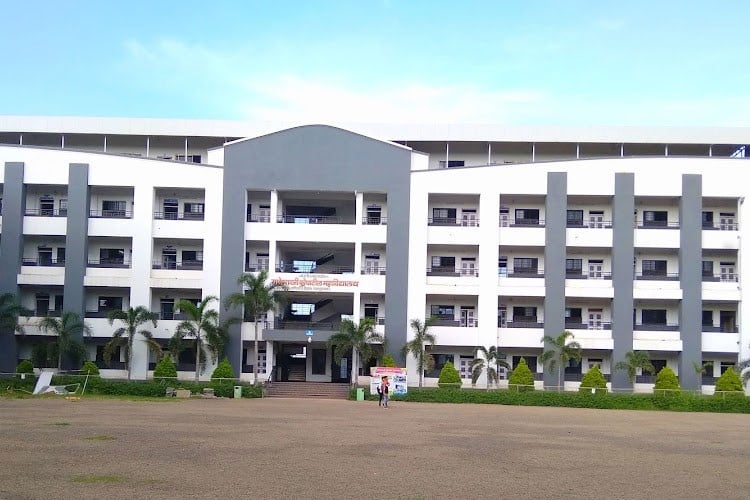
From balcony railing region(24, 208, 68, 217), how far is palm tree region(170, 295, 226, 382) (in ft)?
35.7

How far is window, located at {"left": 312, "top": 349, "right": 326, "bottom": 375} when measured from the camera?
55.5m

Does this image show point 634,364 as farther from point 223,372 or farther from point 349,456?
point 349,456

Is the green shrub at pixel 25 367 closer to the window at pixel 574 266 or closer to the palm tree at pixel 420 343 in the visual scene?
the palm tree at pixel 420 343

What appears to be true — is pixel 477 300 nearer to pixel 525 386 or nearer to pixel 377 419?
pixel 525 386

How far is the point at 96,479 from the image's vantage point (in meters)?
13.8

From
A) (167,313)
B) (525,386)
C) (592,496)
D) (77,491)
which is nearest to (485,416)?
(525,386)

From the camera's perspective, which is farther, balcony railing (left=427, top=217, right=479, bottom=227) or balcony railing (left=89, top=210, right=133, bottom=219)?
balcony railing (left=89, top=210, right=133, bottom=219)

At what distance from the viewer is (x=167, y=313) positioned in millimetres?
54281

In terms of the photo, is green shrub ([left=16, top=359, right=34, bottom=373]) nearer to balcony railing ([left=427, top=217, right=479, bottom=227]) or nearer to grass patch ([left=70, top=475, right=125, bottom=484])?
balcony railing ([left=427, top=217, right=479, bottom=227])

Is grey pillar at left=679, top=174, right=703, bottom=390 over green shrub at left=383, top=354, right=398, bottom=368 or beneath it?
over

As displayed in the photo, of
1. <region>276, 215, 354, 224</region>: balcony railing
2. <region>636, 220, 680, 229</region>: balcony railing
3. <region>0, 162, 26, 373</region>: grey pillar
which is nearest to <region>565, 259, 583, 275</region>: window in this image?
<region>636, 220, 680, 229</region>: balcony railing

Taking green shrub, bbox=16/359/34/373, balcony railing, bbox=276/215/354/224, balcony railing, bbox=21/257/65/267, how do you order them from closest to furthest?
green shrub, bbox=16/359/34/373, balcony railing, bbox=21/257/65/267, balcony railing, bbox=276/215/354/224

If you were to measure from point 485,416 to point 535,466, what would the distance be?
1643 cm

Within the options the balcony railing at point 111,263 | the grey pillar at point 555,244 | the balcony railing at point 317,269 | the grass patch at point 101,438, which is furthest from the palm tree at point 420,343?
the grass patch at point 101,438
